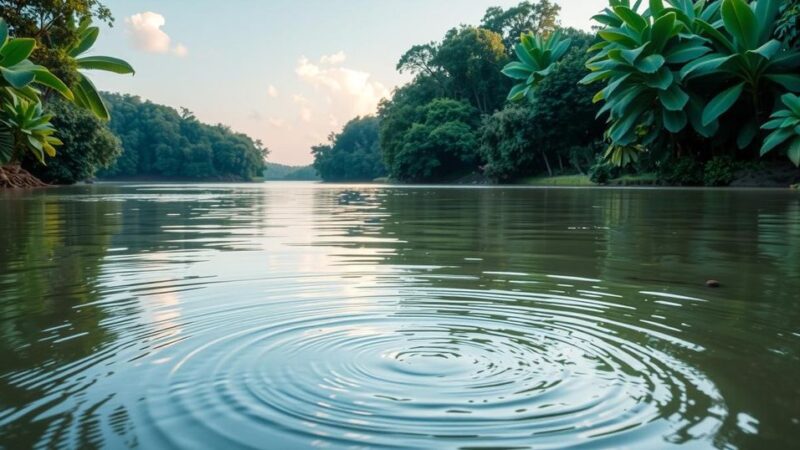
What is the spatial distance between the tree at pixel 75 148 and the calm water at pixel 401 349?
37.9 metres

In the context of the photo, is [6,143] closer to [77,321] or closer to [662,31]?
[77,321]

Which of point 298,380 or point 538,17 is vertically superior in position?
point 538,17

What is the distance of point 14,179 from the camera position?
29078mm

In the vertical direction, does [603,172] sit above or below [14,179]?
above

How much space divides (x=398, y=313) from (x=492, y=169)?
43.8 meters

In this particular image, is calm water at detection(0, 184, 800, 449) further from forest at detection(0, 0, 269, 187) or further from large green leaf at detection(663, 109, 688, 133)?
large green leaf at detection(663, 109, 688, 133)

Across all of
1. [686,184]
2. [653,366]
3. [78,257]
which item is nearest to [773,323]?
[653,366]

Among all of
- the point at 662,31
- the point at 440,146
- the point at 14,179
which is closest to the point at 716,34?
the point at 662,31

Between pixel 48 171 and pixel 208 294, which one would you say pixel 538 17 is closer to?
pixel 48 171

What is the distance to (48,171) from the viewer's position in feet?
132

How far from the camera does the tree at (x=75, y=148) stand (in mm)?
39438

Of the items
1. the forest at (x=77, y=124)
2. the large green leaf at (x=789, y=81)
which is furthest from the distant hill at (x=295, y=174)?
the large green leaf at (x=789, y=81)

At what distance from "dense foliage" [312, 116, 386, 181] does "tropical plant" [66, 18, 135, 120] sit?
255 feet

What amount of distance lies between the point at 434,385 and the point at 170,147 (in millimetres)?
105650
